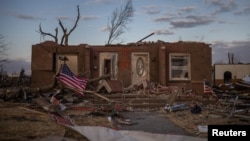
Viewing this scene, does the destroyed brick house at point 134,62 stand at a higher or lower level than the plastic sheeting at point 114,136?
higher

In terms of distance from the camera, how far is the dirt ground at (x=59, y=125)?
679 centimetres

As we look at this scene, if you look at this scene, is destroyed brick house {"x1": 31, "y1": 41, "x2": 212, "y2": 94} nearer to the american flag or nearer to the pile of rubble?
the pile of rubble

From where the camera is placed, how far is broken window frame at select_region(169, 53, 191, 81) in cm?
2070

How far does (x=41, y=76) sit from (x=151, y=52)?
7.51 metres

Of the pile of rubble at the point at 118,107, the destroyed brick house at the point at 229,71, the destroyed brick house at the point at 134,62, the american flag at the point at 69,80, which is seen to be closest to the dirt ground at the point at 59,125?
the pile of rubble at the point at 118,107

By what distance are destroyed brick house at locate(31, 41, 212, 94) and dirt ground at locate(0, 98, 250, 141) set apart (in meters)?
7.74

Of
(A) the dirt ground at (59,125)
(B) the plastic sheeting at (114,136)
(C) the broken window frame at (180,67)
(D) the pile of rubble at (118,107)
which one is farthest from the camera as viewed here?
(C) the broken window frame at (180,67)

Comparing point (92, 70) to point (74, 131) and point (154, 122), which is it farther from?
point (74, 131)

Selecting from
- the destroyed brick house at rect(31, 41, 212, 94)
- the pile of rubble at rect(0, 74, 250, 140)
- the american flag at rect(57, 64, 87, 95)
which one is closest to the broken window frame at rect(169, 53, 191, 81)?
the destroyed brick house at rect(31, 41, 212, 94)

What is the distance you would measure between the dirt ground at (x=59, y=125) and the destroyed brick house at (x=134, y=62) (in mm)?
7739

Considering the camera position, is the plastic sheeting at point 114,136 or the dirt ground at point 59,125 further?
the dirt ground at point 59,125

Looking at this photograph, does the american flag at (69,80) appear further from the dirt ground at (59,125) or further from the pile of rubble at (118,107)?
the dirt ground at (59,125)

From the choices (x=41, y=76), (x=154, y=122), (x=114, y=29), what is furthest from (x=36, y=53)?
(x=114, y=29)

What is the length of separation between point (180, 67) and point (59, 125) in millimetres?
14180
